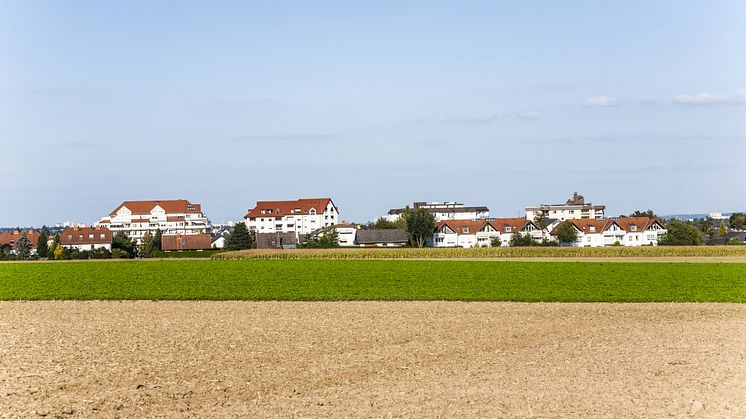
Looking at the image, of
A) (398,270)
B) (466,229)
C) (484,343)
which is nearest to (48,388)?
(484,343)

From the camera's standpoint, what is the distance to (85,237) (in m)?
141

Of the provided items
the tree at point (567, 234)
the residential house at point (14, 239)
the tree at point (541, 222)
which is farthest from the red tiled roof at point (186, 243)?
the tree at point (567, 234)

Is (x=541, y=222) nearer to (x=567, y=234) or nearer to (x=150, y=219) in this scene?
(x=567, y=234)

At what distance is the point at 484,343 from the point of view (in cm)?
2405

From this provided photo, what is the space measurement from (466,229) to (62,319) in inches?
4171

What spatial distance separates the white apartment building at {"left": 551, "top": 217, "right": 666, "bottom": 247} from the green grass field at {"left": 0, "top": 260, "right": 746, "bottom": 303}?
64.5 metres

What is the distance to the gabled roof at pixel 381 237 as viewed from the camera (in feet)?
449

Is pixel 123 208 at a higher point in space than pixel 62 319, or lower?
higher

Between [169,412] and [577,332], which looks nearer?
[169,412]

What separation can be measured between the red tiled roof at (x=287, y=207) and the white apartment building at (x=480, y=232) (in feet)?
167

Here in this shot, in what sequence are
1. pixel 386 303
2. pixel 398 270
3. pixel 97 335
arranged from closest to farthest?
pixel 97 335 → pixel 386 303 → pixel 398 270

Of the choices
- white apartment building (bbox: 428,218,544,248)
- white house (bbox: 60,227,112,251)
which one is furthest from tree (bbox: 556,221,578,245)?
white house (bbox: 60,227,112,251)

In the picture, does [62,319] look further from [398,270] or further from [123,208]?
[123,208]

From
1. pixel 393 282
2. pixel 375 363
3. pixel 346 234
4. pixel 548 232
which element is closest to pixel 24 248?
pixel 346 234
